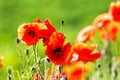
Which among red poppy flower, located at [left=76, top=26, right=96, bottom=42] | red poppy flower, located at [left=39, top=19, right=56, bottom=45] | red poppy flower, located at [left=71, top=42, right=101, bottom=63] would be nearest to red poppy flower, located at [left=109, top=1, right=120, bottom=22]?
red poppy flower, located at [left=76, top=26, right=96, bottom=42]

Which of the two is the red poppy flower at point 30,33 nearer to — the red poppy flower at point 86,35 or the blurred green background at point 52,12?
the red poppy flower at point 86,35

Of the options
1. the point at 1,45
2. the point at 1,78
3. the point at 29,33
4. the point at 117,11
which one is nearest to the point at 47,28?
the point at 29,33

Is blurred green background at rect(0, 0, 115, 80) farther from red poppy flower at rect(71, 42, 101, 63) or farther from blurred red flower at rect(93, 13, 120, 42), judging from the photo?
red poppy flower at rect(71, 42, 101, 63)

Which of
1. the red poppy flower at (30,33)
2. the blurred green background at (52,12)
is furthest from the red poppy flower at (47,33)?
the blurred green background at (52,12)

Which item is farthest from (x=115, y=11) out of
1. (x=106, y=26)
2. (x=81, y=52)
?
(x=81, y=52)

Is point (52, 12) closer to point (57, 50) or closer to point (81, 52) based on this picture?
point (81, 52)

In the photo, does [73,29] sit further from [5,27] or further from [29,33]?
[29,33]
